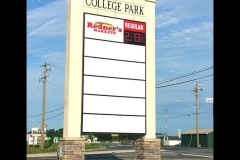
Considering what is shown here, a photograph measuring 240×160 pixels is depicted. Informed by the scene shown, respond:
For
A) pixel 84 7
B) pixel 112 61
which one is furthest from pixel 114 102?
pixel 84 7

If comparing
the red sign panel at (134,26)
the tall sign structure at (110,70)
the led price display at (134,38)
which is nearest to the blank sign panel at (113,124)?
the tall sign structure at (110,70)

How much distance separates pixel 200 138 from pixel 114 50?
183 ft

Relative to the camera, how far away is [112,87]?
16.7 meters

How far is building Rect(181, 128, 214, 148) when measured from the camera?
217 feet

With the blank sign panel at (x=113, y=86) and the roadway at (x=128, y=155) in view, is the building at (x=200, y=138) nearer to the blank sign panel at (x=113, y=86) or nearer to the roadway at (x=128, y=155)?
the roadway at (x=128, y=155)

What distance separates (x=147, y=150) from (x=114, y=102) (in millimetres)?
3018

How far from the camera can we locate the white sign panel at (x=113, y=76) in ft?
53.3

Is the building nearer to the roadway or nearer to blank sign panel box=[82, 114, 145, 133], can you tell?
the roadway

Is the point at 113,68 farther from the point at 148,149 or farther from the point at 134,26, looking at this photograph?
the point at 148,149

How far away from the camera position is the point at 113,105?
16.6m

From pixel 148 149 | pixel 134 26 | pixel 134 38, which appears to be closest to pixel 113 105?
pixel 148 149
